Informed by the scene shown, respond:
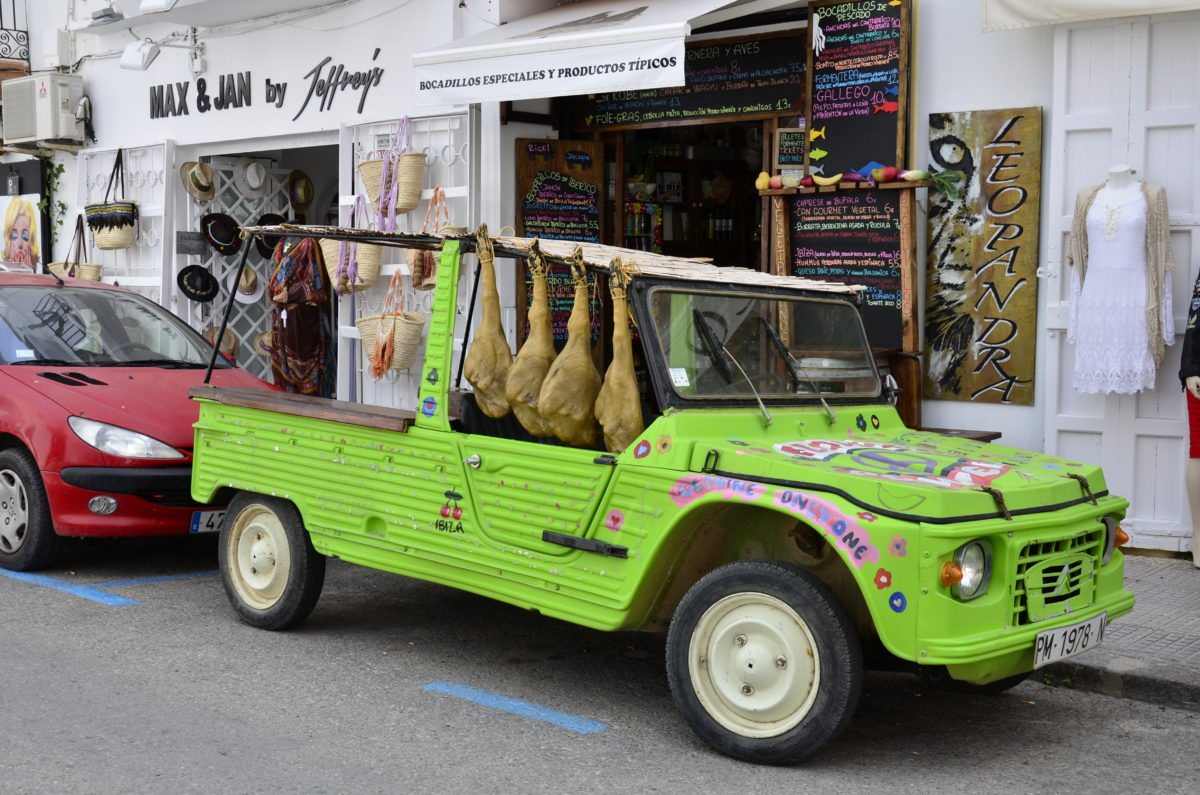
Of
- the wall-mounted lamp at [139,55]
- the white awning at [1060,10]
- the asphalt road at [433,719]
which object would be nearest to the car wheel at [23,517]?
the asphalt road at [433,719]

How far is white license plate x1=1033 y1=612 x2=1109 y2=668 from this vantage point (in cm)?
417

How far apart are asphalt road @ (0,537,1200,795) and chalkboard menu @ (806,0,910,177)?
3963 millimetres

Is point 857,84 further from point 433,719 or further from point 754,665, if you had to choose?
point 433,719

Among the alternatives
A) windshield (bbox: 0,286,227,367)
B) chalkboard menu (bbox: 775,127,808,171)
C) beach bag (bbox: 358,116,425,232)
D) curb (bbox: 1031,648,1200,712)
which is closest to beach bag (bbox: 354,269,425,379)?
beach bag (bbox: 358,116,425,232)

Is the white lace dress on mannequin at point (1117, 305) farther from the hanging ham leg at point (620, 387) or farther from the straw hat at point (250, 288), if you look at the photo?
the straw hat at point (250, 288)

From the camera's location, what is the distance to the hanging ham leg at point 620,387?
4684mm

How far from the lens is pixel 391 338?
998cm

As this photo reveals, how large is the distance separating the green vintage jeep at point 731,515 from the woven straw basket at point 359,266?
14.9 ft

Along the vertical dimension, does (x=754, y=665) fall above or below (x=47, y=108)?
below

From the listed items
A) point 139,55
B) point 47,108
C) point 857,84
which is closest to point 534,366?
point 857,84

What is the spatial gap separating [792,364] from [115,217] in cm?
1006

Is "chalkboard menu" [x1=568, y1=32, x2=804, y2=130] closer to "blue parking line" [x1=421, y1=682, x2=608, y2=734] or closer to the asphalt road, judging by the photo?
the asphalt road

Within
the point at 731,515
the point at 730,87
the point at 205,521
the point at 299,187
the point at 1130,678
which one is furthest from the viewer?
the point at 299,187

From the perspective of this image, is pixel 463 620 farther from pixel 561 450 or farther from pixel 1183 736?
pixel 1183 736
